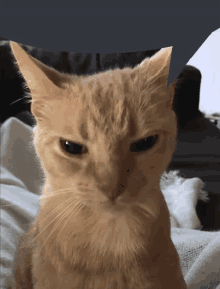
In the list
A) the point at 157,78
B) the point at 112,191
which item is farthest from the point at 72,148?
the point at 157,78

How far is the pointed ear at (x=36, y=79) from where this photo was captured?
0.47 metres

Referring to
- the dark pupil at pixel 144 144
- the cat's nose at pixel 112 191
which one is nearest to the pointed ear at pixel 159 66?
the dark pupil at pixel 144 144

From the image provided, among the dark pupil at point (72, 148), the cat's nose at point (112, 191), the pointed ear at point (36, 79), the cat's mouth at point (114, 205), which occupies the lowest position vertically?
the cat's mouth at point (114, 205)

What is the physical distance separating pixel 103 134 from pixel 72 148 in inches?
2.5

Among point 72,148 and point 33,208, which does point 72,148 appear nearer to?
point 72,148

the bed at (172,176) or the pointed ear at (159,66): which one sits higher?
the pointed ear at (159,66)

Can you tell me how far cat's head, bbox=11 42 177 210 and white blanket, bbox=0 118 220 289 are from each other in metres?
0.08

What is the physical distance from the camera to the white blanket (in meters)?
0.51

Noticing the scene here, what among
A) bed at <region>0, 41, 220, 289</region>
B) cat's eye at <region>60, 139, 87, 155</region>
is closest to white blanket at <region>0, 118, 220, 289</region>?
bed at <region>0, 41, 220, 289</region>

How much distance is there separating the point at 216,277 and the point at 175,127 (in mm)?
306

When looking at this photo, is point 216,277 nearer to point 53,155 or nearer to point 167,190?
point 167,190

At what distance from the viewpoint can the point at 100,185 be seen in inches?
16.8

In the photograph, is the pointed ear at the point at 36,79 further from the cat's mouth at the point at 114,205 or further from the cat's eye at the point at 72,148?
the cat's mouth at the point at 114,205

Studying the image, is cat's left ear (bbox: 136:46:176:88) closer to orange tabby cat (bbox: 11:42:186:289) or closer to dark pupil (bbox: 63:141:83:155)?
orange tabby cat (bbox: 11:42:186:289)
